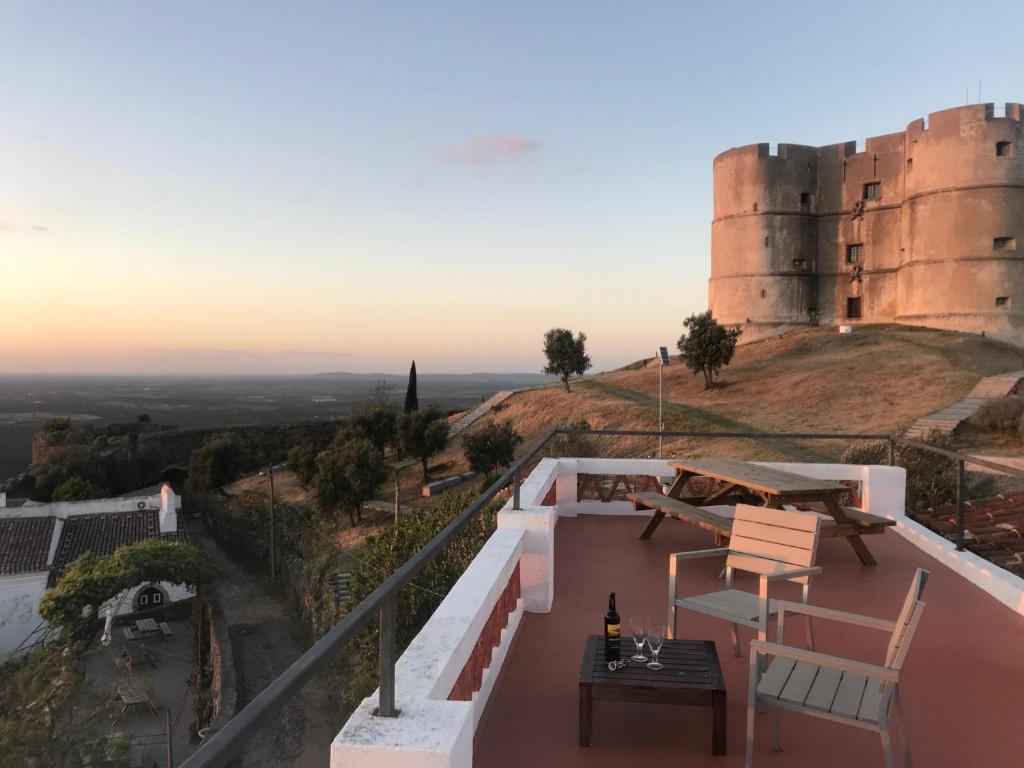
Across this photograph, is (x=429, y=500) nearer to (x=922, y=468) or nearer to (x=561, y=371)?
(x=561, y=371)

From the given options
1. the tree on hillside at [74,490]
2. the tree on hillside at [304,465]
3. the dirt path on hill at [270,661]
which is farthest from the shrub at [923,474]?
the tree on hillside at [74,490]

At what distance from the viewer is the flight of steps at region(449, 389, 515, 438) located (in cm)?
3750

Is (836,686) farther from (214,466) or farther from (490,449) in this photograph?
(214,466)

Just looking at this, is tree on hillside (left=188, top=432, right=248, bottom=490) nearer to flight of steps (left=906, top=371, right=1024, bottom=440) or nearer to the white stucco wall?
the white stucco wall

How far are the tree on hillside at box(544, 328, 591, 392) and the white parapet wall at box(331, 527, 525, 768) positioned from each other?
34.5 metres

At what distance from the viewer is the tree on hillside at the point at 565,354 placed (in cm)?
3750

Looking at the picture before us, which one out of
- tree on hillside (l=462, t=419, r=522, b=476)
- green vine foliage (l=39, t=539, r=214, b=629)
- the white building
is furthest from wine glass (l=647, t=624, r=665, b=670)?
the white building

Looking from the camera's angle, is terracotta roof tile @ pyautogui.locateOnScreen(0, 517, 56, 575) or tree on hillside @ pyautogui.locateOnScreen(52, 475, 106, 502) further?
tree on hillside @ pyautogui.locateOnScreen(52, 475, 106, 502)

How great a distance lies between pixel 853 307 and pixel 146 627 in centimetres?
3565

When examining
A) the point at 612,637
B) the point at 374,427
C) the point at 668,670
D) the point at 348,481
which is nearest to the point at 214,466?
the point at 374,427

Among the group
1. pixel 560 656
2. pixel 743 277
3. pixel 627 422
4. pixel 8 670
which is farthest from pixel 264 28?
pixel 743 277

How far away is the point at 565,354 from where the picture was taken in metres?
37.4

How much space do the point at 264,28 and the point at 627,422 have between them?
1930cm

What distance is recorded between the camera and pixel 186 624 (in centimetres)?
2520
